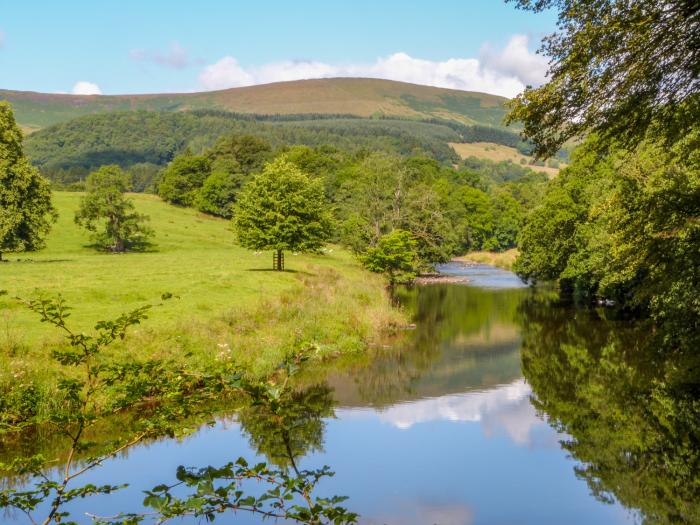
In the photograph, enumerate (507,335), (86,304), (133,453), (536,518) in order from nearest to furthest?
1. (536,518)
2. (133,453)
3. (86,304)
4. (507,335)

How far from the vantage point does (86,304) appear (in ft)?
99.3

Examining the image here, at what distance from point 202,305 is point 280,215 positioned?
1532 cm

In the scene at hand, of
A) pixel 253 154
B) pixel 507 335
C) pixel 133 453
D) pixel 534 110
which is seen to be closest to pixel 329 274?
pixel 507 335

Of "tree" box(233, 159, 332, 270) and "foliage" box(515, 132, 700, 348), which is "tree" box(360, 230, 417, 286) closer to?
"foliage" box(515, 132, 700, 348)

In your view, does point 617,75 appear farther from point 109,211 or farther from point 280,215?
point 109,211

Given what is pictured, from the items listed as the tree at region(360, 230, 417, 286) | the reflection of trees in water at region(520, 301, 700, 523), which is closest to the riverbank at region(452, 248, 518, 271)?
the tree at region(360, 230, 417, 286)

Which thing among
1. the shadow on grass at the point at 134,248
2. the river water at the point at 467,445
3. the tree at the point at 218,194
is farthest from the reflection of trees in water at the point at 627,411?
the tree at the point at 218,194

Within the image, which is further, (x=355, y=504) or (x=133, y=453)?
(x=133, y=453)

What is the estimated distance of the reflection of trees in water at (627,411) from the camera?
1680cm

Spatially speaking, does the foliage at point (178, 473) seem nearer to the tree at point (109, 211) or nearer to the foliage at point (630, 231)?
the foliage at point (630, 231)

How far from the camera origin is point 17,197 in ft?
149

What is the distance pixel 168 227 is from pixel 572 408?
6970 cm

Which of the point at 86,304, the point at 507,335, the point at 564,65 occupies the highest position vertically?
the point at 564,65

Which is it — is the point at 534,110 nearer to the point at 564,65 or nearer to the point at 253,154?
the point at 564,65
